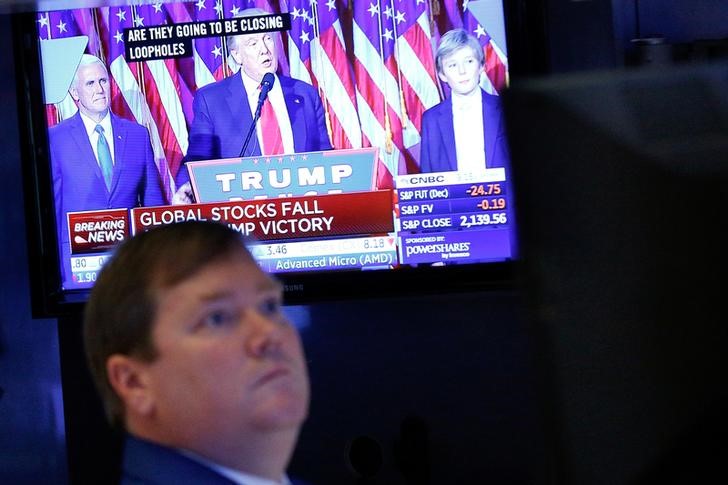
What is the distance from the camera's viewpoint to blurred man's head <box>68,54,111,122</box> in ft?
9.45

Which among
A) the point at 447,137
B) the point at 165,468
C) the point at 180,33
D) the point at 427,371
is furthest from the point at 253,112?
the point at 165,468

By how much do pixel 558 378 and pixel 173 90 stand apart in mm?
2259

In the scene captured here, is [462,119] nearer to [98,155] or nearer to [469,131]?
[469,131]

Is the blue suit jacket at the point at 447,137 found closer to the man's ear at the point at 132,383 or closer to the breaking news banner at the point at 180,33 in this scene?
the breaking news banner at the point at 180,33

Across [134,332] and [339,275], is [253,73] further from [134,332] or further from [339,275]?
[134,332]

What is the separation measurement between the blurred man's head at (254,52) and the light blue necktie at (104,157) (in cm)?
40

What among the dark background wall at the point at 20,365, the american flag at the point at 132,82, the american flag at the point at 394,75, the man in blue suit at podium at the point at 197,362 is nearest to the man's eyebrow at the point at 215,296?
the man in blue suit at podium at the point at 197,362

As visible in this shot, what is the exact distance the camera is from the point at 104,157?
114 inches

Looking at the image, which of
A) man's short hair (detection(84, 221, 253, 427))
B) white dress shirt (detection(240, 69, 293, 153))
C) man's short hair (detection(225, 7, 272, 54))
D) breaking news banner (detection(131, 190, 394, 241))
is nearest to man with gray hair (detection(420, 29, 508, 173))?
breaking news banner (detection(131, 190, 394, 241))

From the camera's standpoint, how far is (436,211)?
2.79 meters

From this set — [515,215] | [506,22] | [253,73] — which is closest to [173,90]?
[253,73]

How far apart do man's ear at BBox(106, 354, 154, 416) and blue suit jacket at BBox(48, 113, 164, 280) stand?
1787 millimetres

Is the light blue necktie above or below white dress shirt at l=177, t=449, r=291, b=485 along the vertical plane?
above

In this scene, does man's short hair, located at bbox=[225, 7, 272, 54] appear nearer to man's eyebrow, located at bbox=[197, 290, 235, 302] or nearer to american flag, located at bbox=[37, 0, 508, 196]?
american flag, located at bbox=[37, 0, 508, 196]
